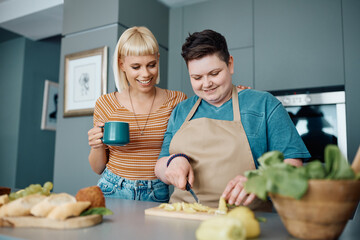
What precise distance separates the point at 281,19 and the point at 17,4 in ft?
8.57

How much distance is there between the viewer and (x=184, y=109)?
4.36 feet

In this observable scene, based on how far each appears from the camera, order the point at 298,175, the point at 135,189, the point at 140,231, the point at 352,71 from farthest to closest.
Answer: the point at 352,71, the point at 135,189, the point at 140,231, the point at 298,175

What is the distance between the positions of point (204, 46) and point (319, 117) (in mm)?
1645

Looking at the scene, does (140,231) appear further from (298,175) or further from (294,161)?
(294,161)

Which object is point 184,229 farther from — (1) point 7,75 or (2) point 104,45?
(1) point 7,75

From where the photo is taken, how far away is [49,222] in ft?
2.40

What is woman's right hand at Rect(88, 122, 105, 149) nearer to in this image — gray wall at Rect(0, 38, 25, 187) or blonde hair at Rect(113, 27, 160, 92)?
blonde hair at Rect(113, 27, 160, 92)

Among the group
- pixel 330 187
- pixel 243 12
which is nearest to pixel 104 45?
pixel 243 12

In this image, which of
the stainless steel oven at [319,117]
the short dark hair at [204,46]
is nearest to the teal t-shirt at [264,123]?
the short dark hair at [204,46]

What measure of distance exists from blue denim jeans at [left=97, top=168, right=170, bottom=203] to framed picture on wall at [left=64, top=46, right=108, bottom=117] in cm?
130

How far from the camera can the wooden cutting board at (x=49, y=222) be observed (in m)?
0.73

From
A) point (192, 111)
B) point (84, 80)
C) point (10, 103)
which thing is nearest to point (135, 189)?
point (192, 111)

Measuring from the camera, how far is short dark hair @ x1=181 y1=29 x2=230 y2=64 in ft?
3.76

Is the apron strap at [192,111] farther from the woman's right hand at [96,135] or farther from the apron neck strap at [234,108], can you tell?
the woman's right hand at [96,135]
